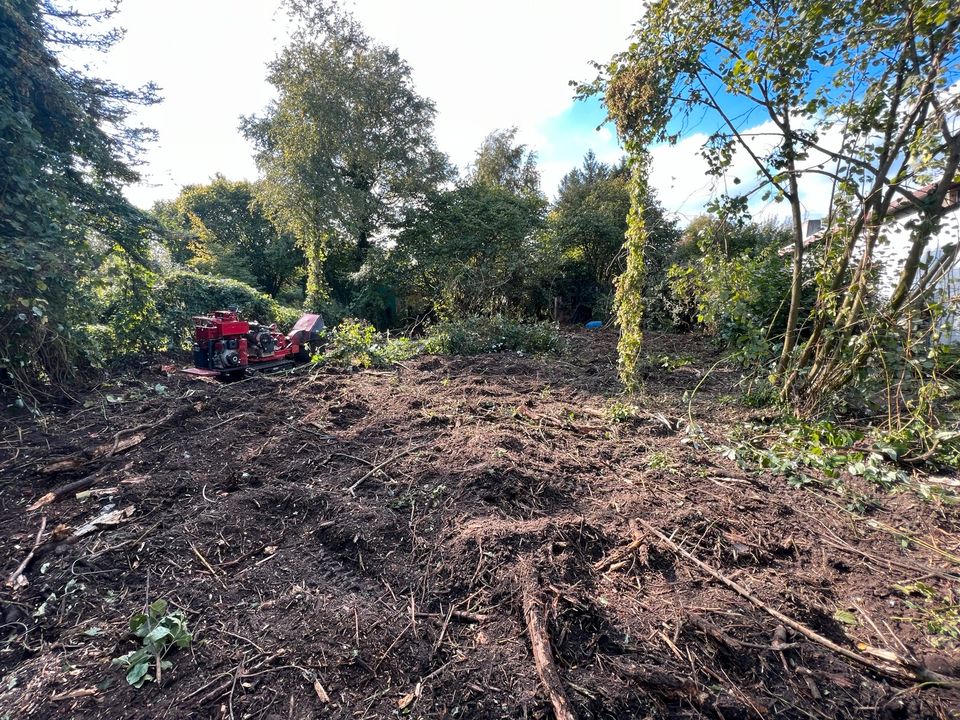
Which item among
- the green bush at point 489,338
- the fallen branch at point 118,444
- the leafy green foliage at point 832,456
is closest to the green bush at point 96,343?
the fallen branch at point 118,444

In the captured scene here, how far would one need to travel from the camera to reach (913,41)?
11.5 feet

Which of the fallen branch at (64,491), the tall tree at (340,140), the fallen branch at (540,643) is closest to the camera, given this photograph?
the fallen branch at (540,643)

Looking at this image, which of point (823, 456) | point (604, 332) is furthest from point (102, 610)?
point (604, 332)

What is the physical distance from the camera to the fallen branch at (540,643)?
1538 millimetres

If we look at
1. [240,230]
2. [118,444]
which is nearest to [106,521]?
[118,444]

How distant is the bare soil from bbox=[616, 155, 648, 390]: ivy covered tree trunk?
1.25 meters

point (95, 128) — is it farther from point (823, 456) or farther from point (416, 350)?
point (823, 456)

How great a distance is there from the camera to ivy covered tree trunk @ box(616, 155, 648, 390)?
4.64m

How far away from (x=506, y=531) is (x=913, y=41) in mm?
4887

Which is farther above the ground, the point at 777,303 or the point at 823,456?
the point at 777,303

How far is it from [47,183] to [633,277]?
6.94 meters

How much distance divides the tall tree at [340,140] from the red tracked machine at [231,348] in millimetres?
7427

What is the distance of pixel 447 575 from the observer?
2.23 metres

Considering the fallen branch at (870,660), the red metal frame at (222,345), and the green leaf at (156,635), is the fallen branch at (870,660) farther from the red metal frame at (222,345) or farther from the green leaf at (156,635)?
the red metal frame at (222,345)
